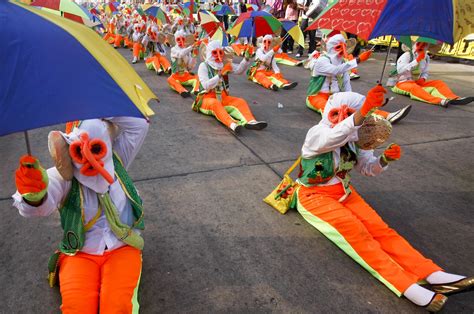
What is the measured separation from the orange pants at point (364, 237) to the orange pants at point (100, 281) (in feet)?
4.77

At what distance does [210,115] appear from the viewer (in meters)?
6.00

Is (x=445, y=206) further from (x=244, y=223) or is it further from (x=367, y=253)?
(x=244, y=223)

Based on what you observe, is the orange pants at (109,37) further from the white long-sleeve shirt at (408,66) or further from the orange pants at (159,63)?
the white long-sleeve shirt at (408,66)

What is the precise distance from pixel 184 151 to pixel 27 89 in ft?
10.9

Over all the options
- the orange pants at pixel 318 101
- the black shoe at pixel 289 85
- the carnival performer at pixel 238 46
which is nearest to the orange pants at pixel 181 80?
the black shoe at pixel 289 85

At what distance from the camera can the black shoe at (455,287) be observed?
86.0 inches

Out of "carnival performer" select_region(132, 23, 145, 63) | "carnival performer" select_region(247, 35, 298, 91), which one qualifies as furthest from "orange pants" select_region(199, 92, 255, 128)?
"carnival performer" select_region(132, 23, 145, 63)

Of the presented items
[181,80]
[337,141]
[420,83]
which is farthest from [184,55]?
[337,141]

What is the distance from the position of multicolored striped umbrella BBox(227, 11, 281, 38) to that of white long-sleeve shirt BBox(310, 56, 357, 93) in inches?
64.0

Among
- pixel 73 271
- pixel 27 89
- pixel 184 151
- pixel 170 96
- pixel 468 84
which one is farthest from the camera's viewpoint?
pixel 468 84

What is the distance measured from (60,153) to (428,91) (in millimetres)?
7226

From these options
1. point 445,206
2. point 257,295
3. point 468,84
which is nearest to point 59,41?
point 257,295

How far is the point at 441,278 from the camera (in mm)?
2326

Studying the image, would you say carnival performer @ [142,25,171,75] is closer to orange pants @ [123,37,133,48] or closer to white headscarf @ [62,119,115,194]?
orange pants @ [123,37,133,48]
